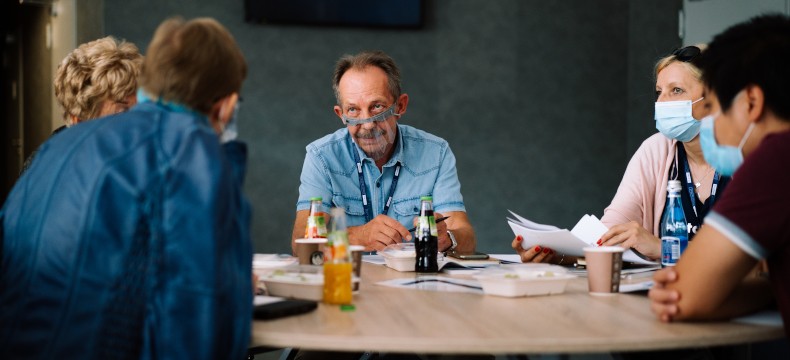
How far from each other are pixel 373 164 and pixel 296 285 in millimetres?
1491

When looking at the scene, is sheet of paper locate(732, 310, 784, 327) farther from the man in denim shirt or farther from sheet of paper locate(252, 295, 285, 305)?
the man in denim shirt

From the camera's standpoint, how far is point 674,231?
2.52 m

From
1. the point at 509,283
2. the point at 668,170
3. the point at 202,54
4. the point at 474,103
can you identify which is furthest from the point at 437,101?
the point at 202,54

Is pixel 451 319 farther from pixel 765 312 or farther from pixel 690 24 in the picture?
pixel 690 24

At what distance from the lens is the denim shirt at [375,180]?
3.25 metres

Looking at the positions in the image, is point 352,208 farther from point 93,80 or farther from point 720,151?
point 720,151

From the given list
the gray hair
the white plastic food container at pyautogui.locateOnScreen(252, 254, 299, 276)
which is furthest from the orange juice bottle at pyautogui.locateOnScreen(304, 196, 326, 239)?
the gray hair

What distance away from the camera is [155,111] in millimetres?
1501

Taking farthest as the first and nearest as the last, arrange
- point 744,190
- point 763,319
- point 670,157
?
1. point 670,157
2. point 763,319
3. point 744,190

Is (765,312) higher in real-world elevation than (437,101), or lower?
lower

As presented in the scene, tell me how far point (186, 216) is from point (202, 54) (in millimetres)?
333

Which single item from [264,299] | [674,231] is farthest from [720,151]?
[264,299]

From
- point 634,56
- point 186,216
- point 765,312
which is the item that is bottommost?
point 765,312

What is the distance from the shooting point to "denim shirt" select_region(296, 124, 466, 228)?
3.25 metres
